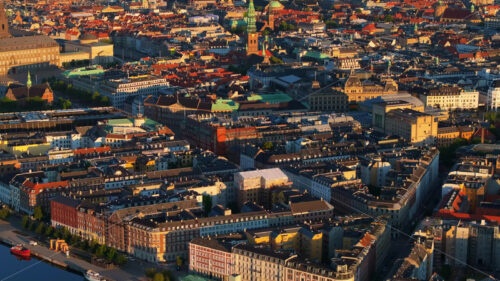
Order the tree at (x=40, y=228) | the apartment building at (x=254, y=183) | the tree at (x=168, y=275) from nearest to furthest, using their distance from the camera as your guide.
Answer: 1. the tree at (x=168, y=275)
2. the tree at (x=40, y=228)
3. the apartment building at (x=254, y=183)

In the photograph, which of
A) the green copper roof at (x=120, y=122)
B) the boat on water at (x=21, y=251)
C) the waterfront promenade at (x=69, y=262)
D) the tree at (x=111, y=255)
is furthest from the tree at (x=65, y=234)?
the green copper roof at (x=120, y=122)

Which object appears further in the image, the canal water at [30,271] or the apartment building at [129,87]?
the apartment building at [129,87]

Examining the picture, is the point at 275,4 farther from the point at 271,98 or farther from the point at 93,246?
the point at 93,246

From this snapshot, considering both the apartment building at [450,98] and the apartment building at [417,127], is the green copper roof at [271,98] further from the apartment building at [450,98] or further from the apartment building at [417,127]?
the apartment building at [417,127]

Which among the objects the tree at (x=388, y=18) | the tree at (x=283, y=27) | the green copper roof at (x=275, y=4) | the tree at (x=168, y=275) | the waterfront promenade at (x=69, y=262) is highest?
the green copper roof at (x=275, y=4)

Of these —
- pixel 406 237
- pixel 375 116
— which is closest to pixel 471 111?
pixel 375 116

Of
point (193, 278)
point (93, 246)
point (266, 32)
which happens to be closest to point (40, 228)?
point (93, 246)

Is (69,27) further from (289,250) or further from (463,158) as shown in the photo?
(289,250)
